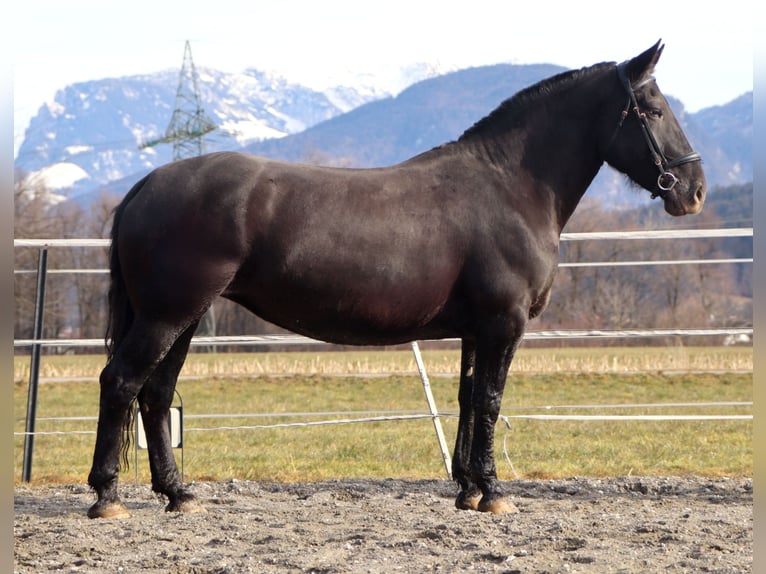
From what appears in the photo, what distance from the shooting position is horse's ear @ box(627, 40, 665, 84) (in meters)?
5.80

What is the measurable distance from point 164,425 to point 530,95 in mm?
3171

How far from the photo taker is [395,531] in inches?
200

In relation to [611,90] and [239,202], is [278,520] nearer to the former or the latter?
[239,202]

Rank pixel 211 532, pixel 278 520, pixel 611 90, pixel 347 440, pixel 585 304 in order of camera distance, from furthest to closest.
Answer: pixel 585 304 → pixel 347 440 → pixel 611 90 → pixel 278 520 → pixel 211 532

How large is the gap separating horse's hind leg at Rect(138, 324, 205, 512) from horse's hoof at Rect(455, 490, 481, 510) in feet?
5.26

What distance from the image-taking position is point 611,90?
596 cm

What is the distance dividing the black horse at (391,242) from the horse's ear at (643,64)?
1 centimetres

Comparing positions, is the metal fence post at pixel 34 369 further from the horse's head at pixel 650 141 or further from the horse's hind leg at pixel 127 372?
the horse's head at pixel 650 141

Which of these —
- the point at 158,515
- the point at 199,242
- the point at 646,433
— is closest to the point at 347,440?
the point at 646,433

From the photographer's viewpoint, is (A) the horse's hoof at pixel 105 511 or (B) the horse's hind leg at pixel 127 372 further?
(A) the horse's hoof at pixel 105 511

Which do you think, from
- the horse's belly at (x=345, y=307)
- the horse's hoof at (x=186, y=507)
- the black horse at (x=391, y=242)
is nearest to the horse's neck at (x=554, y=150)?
the black horse at (x=391, y=242)

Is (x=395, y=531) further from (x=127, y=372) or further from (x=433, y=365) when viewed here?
(x=433, y=365)

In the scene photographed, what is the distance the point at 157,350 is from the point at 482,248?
1985 mm

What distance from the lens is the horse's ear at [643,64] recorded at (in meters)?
5.80
